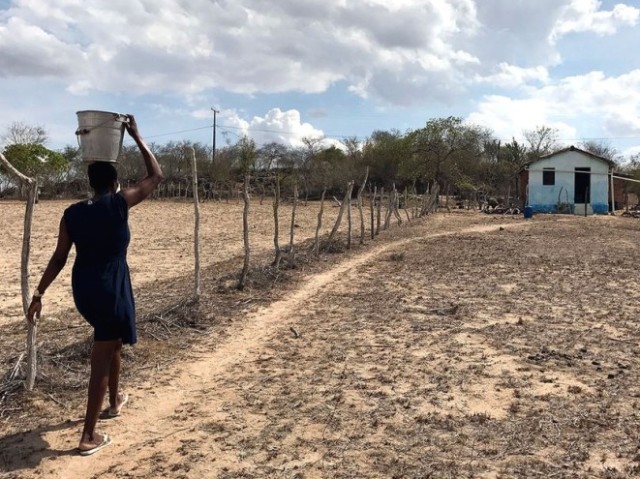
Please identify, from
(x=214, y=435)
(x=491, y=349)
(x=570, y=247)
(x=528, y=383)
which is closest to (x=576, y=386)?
(x=528, y=383)

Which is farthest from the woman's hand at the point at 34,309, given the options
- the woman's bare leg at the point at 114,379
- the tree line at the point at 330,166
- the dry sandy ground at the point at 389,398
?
the tree line at the point at 330,166

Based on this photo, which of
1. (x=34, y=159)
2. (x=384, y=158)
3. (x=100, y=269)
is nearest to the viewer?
(x=100, y=269)

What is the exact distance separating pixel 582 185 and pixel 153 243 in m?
24.6

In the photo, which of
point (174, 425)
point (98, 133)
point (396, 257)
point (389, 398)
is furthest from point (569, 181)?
point (98, 133)

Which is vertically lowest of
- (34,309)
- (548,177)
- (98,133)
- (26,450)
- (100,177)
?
(26,450)

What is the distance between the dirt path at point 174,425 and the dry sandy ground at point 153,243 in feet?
9.37

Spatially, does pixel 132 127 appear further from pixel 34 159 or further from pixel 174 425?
pixel 34 159

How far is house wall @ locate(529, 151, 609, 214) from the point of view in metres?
29.9

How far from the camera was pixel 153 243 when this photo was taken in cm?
1513

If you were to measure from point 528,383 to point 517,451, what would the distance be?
4.11ft

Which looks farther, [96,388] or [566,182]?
[566,182]

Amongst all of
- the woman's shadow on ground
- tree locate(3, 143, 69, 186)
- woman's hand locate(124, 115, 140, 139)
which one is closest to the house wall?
tree locate(3, 143, 69, 186)

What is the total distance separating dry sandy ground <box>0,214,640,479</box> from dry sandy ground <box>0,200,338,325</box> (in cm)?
324

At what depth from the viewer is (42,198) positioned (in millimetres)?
37562
